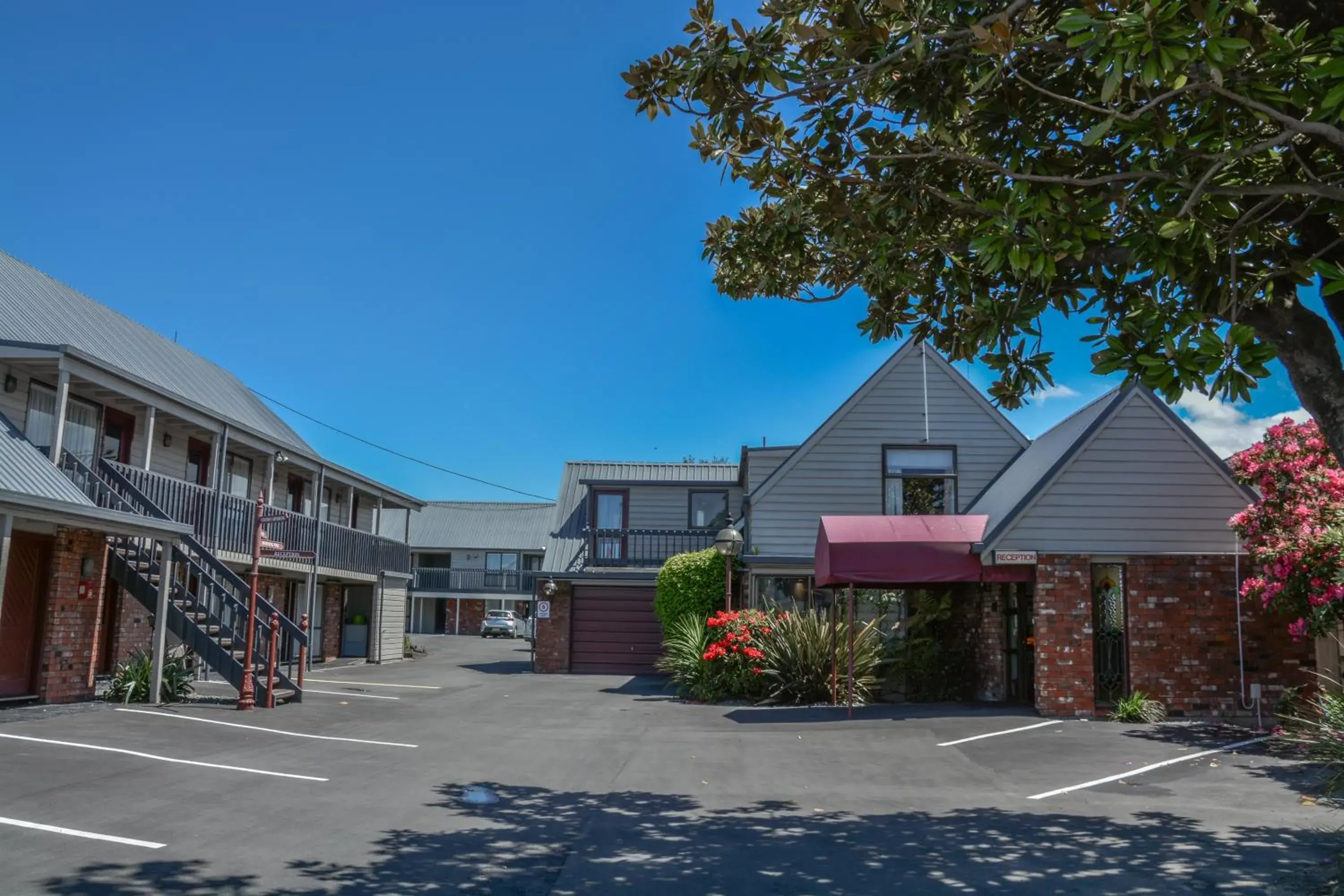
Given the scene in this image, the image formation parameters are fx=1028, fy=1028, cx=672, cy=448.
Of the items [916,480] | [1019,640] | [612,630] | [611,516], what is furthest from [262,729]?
[611,516]

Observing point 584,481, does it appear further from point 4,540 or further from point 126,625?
point 4,540

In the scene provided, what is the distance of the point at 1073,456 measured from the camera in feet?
50.5

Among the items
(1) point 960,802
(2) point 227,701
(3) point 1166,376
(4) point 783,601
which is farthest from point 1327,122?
(4) point 783,601

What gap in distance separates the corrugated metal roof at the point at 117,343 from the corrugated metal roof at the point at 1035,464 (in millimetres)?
14540

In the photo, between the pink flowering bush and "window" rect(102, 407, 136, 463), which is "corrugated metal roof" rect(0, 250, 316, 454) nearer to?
"window" rect(102, 407, 136, 463)

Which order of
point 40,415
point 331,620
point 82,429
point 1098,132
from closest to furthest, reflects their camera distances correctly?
point 1098,132 → point 40,415 → point 82,429 → point 331,620

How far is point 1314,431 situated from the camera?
44.3 ft

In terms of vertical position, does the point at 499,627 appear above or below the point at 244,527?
below

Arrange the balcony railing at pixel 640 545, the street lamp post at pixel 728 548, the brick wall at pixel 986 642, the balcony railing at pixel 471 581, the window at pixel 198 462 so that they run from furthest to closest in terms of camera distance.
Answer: the balcony railing at pixel 471 581, the balcony railing at pixel 640 545, the window at pixel 198 462, the street lamp post at pixel 728 548, the brick wall at pixel 986 642

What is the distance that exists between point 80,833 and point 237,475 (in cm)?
1825

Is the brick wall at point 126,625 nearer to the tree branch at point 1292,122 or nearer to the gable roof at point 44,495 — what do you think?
the gable roof at point 44,495

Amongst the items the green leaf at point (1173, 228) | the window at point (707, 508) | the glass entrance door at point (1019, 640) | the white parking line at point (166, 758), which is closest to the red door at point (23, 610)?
the white parking line at point (166, 758)

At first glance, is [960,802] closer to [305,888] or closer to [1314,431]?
[305,888]

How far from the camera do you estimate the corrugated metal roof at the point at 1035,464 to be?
52.4 feet
